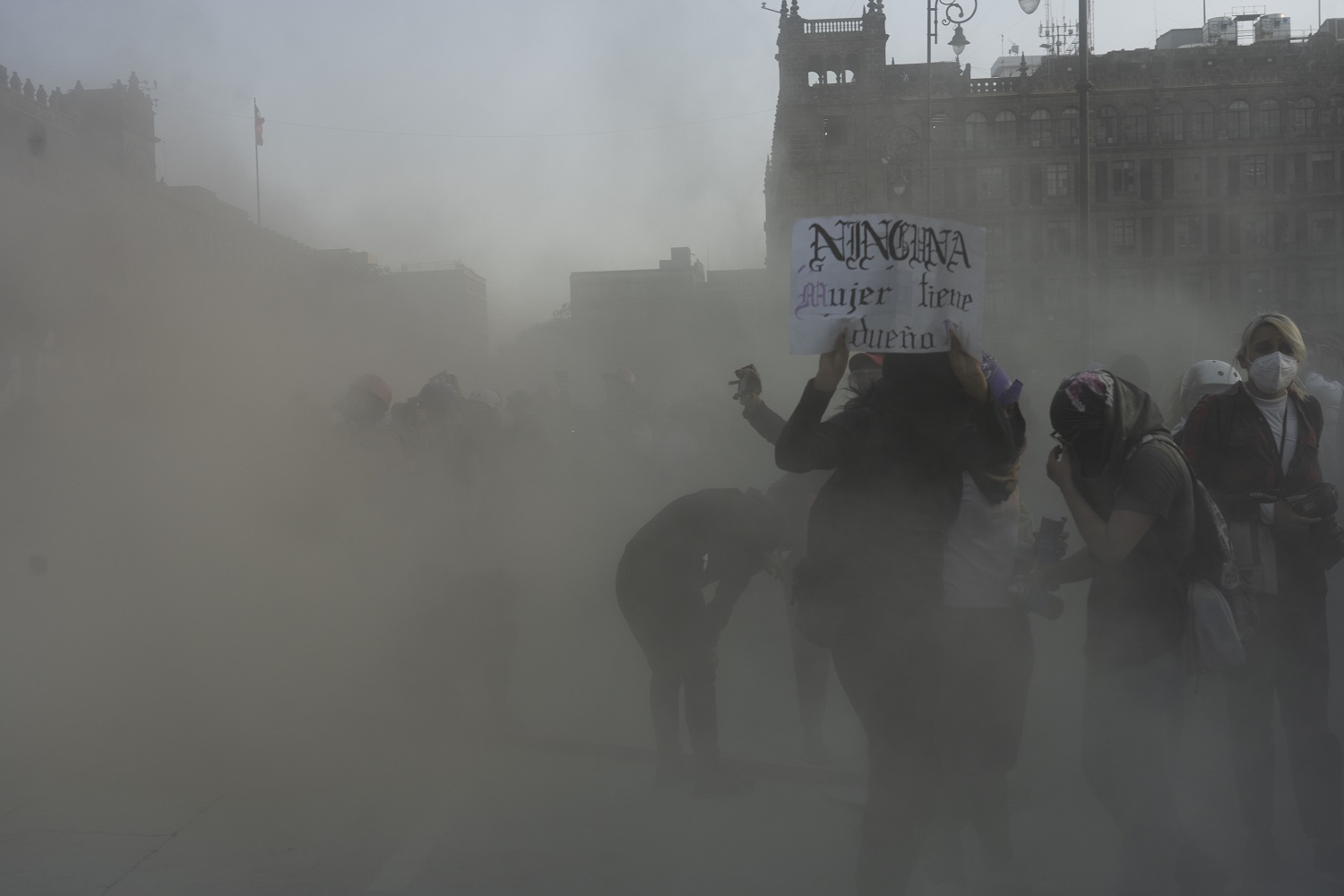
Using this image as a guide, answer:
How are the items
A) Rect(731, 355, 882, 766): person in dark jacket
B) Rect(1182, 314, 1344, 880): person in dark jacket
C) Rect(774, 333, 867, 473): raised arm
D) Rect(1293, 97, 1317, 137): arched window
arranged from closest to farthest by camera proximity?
Rect(774, 333, 867, 473): raised arm < Rect(1182, 314, 1344, 880): person in dark jacket < Rect(731, 355, 882, 766): person in dark jacket < Rect(1293, 97, 1317, 137): arched window

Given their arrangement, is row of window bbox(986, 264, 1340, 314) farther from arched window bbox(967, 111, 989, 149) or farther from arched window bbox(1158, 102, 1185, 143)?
arched window bbox(1158, 102, 1185, 143)

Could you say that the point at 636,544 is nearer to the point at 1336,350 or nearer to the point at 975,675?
the point at 975,675

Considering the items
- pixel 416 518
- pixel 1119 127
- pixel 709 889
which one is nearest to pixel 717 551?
pixel 709 889

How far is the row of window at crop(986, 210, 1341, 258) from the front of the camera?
48812 mm

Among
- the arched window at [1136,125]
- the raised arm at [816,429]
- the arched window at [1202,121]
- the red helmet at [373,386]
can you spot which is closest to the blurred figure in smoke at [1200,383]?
the raised arm at [816,429]

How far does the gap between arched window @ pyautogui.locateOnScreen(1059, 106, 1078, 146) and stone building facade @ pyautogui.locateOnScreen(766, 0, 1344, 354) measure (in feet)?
0.26

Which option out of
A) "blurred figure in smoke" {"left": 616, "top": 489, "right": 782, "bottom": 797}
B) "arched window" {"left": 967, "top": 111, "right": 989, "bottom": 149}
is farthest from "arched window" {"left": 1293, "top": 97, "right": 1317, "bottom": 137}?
"blurred figure in smoke" {"left": 616, "top": 489, "right": 782, "bottom": 797}

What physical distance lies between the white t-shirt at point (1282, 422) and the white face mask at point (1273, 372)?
0.04m

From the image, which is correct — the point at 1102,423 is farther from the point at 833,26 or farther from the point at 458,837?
the point at 833,26

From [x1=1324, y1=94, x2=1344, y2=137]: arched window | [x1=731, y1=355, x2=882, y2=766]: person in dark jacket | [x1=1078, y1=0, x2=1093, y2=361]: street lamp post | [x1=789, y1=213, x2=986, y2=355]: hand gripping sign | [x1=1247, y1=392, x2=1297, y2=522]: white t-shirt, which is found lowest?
[x1=731, y1=355, x2=882, y2=766]: person in dark jacket

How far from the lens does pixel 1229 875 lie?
3000 mm

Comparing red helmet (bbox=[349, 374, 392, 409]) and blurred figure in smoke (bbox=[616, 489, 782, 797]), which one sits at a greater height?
red helmet (bbox=[349, 374, 392, 409])

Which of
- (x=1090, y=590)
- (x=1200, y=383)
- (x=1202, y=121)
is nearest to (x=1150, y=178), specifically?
(x=1202, y=121)

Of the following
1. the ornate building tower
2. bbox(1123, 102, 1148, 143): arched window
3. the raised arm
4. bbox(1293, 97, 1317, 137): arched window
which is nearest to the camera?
the raised arm
